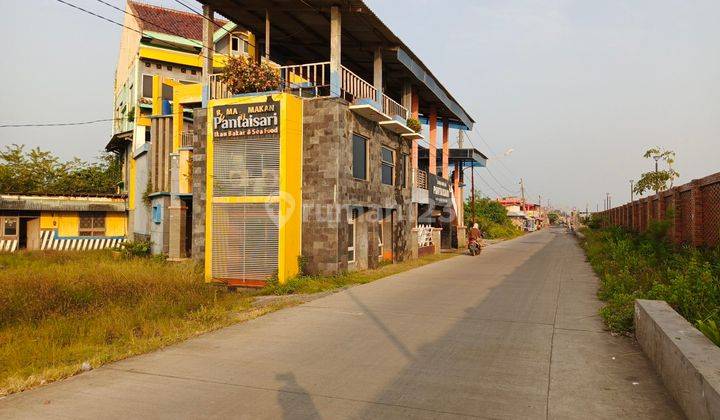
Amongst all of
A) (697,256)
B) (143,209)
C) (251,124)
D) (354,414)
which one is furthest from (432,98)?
(354,414)

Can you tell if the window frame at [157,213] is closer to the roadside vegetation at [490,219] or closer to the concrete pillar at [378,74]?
the concrete pillar at [378,74]

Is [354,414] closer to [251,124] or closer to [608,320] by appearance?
[608,320]

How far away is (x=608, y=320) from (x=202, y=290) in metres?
7.99

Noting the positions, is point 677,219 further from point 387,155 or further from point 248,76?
point 248,76

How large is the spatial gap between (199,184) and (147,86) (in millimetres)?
16169

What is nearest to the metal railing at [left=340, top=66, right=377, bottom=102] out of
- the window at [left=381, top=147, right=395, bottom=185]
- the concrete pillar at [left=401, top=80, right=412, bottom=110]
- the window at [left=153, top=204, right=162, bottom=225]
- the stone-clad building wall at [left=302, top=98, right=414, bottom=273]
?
the stone-clad building wall at [left=302, top=98, right=414, bottom=273]

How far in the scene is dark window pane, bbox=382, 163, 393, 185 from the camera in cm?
1828

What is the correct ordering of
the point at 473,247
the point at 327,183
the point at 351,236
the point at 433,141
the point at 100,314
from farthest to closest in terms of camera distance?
the point at 433,141, the point at 473,247, the point at 351,236, the point at 327,183, the point at 100,314

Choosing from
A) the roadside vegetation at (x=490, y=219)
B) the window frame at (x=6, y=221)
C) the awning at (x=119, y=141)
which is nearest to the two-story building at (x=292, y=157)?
the awning at (x=119, y=141)

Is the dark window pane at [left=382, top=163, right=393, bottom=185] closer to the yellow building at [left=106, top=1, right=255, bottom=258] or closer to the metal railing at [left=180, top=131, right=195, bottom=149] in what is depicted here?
the yellow building at [left=106, top=1, right=255, bottom=258]

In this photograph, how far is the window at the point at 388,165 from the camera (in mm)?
18219

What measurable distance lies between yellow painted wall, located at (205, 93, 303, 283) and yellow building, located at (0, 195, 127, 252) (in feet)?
46.7

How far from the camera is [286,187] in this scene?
13469 mm

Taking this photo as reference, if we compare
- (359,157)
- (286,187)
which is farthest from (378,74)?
(286,187)
